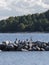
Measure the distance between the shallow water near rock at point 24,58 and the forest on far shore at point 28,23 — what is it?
6798 centimetres

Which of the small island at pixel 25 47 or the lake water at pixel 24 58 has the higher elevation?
the small island at pixel 25 47

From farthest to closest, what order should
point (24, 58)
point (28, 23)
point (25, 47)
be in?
point (28, 23) → point (25, 47) → point (24, 58)

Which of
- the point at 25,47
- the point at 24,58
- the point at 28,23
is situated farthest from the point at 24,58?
the point at 28,23

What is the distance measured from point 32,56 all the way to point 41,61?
4827mm

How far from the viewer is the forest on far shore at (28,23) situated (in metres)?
117

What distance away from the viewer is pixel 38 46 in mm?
49688

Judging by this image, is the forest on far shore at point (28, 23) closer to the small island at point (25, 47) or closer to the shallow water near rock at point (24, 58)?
the small island at point (25, 47)

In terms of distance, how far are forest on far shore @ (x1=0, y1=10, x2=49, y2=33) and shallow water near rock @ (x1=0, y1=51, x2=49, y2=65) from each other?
223 ft

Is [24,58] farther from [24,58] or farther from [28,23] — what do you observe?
[28,23]

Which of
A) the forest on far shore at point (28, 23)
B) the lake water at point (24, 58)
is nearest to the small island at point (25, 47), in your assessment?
the lake water at point (24, 58)

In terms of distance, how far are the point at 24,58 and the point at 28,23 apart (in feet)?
264

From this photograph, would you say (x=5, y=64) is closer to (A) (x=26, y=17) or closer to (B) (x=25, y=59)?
(B) (x=25, y=59)

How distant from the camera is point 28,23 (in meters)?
123

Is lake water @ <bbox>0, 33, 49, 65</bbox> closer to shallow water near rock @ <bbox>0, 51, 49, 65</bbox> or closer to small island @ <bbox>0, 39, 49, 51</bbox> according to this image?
shallow water near rock @ <bbox>0, 51, 49, 65</bbox>
